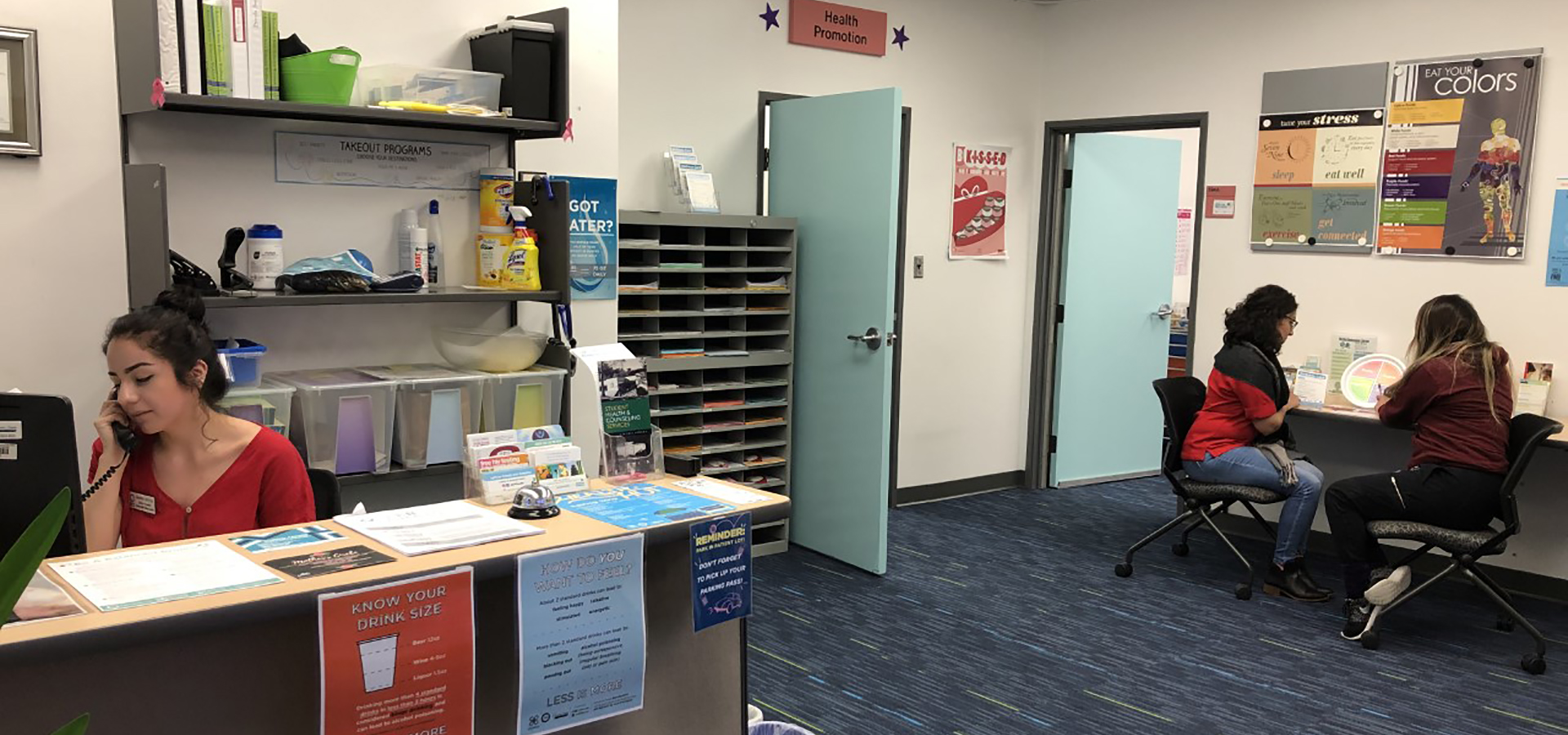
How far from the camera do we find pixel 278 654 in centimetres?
186

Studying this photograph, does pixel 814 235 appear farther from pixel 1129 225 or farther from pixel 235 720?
pixel 235 720

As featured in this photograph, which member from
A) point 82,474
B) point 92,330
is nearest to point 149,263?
point 92,330

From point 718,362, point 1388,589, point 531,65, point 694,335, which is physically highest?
point 531,65

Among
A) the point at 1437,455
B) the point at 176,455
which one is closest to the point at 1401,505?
the point at 1437,455

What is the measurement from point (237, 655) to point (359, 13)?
2.05m

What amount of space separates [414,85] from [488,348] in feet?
2.50

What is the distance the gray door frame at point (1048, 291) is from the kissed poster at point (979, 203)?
26 centimetres

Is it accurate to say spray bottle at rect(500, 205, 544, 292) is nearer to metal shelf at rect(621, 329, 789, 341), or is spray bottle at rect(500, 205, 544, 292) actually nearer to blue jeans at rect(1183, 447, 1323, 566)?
metal shelf at rect(621, 329, 789, 341)

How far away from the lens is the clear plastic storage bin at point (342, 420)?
3006mm

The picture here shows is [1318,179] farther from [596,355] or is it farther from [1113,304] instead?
[596,355]

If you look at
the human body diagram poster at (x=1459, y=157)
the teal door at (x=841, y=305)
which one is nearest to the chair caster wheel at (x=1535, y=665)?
the human body diagram poster at (x=1459, y=157)

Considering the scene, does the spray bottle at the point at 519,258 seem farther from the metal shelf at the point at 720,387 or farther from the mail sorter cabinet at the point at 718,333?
the metal shelf at the point at 720,387

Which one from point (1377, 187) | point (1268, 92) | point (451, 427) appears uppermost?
point (1268, 92)

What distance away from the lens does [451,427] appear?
3244 mm
